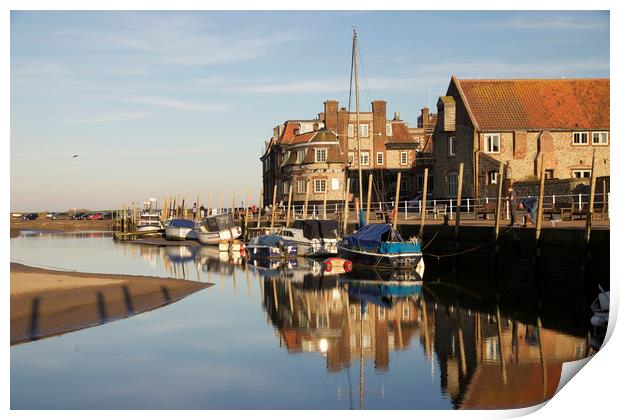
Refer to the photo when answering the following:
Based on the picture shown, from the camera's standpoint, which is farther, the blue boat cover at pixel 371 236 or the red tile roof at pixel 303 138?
the red tile roof at pixel 303 138

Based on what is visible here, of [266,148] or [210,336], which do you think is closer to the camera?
[210,336]

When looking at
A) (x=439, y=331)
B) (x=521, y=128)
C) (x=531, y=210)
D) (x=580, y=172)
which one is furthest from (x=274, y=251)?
(x=439, y=331)

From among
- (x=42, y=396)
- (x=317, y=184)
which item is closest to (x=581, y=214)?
(x=42, y=396)

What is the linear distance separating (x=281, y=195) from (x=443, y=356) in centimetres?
6920

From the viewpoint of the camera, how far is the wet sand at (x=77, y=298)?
2705cm

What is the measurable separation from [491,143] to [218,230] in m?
27.1

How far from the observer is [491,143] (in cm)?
6234

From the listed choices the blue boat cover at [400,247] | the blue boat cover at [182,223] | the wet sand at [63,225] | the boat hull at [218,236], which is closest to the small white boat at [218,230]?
the boat hull at [218,236]

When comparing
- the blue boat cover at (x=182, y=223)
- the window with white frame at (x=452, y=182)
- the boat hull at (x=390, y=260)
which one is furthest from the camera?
the blue boat cover at (x=182, y=223)

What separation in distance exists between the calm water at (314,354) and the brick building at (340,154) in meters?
47.9

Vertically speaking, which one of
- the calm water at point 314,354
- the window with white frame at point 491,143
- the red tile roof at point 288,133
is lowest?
the calm water at point 314,354

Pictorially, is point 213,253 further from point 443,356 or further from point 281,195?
point 443,356

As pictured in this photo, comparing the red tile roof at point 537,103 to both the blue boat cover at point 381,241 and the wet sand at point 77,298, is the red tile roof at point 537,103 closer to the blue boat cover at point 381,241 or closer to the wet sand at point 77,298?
the blue boat cover at point 381,241
